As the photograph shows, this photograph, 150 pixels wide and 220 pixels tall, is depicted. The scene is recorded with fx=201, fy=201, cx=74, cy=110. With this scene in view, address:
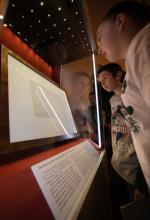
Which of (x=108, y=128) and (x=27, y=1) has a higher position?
(x=27, y=1)

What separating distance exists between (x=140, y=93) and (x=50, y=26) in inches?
35.2

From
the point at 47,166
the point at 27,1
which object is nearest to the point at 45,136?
the point at 47,166

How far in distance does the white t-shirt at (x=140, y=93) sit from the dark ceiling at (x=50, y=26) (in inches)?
26.9

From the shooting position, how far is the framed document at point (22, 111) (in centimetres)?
60

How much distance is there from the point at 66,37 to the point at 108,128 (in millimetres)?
1049

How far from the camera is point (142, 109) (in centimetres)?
92

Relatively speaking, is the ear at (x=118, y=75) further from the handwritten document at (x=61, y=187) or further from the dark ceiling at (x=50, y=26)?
the handwritten document at (x=61, y=187)

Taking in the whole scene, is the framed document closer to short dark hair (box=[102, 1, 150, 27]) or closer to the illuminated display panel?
the illuminated display panel

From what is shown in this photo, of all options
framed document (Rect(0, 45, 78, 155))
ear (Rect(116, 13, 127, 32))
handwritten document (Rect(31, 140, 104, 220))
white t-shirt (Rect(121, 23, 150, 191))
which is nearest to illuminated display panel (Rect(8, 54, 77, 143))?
framed document (Rect(0, 45, 78, 155))

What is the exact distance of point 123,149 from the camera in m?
1.50

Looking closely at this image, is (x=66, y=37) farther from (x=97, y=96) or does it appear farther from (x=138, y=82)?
(x=138, y=82)

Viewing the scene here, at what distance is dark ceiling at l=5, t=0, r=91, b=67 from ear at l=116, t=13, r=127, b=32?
0.47 metres

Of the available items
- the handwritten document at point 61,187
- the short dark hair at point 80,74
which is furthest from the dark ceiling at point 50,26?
the handwritten document at point 61,187

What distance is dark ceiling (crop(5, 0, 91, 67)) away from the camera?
1.17m
